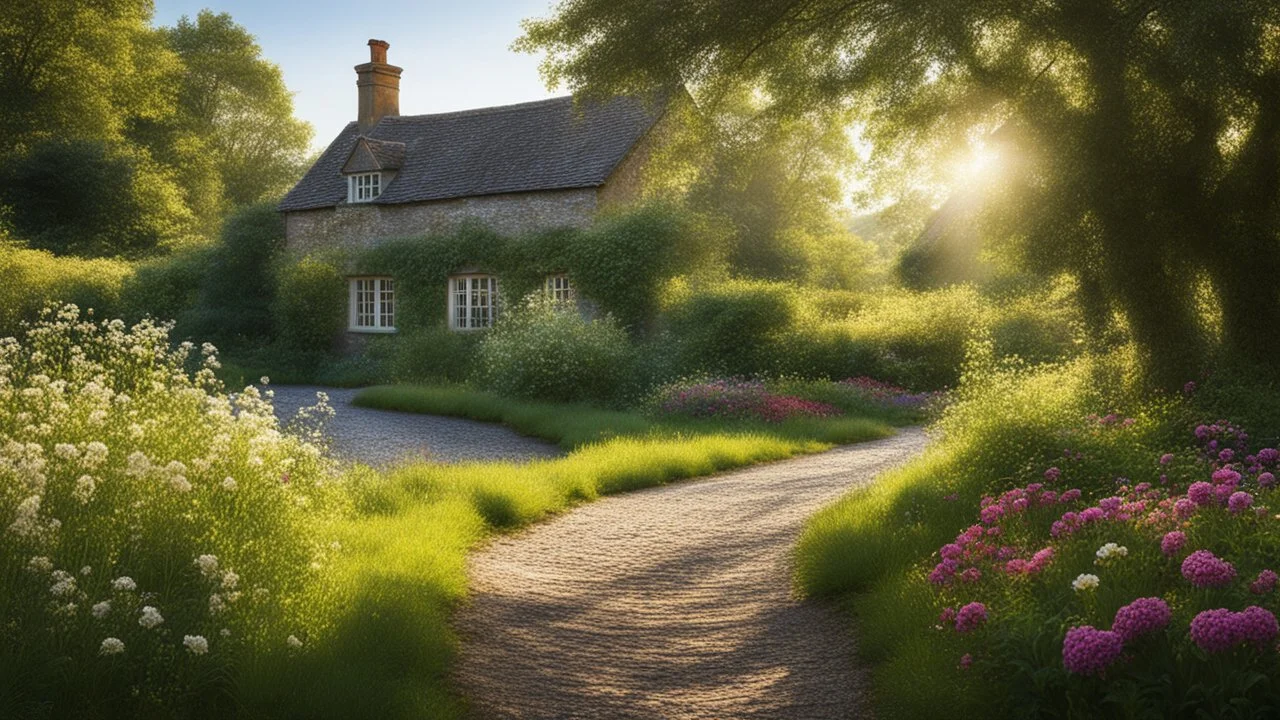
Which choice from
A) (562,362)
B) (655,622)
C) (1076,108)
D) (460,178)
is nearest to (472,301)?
(460,178)

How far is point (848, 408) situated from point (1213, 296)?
826 centimetres

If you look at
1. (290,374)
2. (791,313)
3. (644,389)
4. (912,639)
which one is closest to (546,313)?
(644,389)

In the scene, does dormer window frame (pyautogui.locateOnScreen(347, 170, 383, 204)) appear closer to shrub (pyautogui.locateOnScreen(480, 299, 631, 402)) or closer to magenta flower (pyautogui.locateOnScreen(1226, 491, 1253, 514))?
shrub (pyautogui.locateOnScreen(480, 299, 631, 402))

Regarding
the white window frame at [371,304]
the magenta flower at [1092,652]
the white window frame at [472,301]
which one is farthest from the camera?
the white window frame at [371,304]

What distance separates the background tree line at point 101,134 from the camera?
3891 centimetres

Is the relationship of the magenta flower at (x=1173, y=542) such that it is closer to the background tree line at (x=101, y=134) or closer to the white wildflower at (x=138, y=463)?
the white wildflower at (x=138, y=463)

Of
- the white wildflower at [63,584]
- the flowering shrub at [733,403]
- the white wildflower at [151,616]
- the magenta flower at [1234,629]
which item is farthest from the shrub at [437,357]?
the magenta flower at [1234,629]

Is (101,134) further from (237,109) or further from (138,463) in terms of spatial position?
(138,463)

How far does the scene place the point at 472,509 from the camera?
30.2 feet

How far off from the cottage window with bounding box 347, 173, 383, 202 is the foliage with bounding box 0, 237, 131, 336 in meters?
7.64

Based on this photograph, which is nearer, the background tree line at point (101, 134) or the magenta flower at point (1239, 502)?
the magenta flower at point (1239, 502)

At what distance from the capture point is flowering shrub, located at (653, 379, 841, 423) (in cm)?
1669

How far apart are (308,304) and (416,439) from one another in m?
14.6

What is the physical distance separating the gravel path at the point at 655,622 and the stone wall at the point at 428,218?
51.9ft
